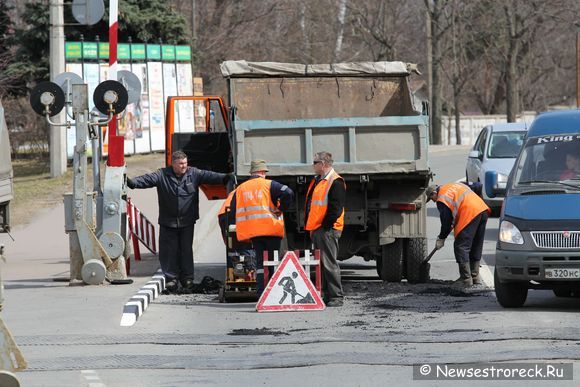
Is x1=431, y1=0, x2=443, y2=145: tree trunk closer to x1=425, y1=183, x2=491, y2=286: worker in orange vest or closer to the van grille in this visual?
x1=425, y1=183, x2=491, y2=286: worker in orange vest

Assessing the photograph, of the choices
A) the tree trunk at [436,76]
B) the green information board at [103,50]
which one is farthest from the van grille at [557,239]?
the tree trunk at [436,76]

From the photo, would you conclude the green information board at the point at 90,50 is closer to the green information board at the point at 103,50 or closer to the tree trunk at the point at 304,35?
the green information board at the point at 103,50

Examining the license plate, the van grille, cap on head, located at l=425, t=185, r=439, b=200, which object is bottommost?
the license plate

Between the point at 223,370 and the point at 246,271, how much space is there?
469 cm

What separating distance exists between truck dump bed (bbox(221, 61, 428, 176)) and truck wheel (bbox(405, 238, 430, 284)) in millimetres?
984

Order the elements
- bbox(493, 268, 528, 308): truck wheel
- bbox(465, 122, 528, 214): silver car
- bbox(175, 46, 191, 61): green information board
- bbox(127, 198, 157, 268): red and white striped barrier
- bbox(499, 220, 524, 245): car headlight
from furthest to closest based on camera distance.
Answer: bbox(175, 46, 191, 61): green information board
bbox(465, 122, 528, 214): silver car
bbox(127, 198, 157, 268): red and white striped barrier
bbox(493, 268, 528, 308): truck wheel
bbox(499, 220, 524, 245): car headlight

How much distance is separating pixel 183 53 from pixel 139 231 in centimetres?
2357

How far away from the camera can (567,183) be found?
1239 cm

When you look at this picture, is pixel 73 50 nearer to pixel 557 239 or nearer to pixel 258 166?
pixel 258 166

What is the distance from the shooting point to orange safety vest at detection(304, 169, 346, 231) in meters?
13.2

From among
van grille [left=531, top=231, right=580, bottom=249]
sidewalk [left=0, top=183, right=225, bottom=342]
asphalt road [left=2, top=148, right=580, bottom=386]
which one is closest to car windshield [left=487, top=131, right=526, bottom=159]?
sidewalk [left=0, top=183, right=225, bottom=342]

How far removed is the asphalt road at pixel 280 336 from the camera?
916 centimetres

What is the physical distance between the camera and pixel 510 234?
12.0 meters

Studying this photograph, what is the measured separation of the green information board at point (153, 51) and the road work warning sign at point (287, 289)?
2832 centimetres
